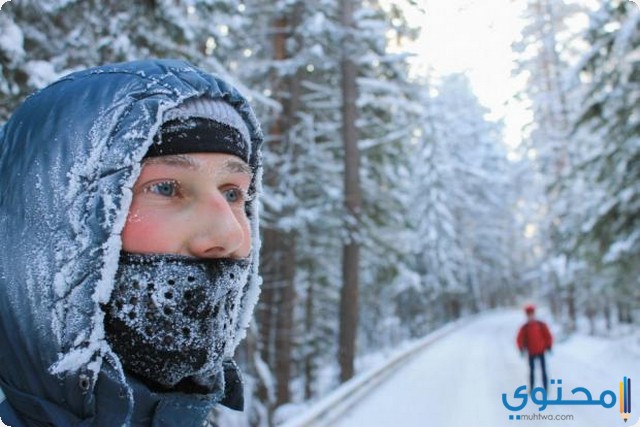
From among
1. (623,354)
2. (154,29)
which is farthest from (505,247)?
(154,29)

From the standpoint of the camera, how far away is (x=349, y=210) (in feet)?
39.2

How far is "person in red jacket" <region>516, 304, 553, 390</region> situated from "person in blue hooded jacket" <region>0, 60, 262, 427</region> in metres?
9.91

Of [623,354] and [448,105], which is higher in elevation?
[448,105]

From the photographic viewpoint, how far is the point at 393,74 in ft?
43.9

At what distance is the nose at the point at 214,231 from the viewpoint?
128 cm

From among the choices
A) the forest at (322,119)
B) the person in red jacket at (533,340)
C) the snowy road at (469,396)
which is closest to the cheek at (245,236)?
the forest at (322,119)

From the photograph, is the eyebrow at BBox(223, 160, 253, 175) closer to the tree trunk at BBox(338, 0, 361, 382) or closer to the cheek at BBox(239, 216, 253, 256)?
the cheek at BBox(239, 216, 253, 256)

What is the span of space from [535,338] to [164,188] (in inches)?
418

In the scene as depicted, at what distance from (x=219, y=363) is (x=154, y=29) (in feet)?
19.1

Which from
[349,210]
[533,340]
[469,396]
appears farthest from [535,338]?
[349,210]

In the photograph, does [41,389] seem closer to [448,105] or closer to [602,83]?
[602,83]

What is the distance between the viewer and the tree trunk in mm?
11859

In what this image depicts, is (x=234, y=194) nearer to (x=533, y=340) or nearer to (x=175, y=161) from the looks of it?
(x=175, y=161)

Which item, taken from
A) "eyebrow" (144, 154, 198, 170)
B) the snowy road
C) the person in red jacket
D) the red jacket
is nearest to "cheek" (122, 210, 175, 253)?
"eyebrow" (144, 154, 198, 170)
